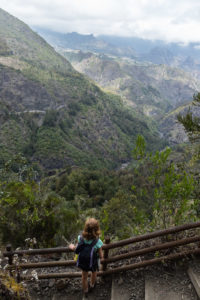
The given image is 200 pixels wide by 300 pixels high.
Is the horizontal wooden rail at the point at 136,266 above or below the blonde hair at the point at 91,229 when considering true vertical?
below

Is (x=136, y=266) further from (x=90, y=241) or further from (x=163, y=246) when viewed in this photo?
(x=90, y=241)

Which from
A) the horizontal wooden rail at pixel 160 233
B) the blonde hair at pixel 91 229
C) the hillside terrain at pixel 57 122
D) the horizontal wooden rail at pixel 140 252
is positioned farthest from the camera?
the hillside terrain at pixel 57 122

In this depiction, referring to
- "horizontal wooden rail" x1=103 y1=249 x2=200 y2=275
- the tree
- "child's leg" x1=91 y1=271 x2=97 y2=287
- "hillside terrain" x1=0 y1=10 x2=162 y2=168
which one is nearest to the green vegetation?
the tree

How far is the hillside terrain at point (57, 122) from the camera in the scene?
354ft

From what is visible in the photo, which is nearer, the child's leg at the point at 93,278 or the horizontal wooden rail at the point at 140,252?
the horizontal wooden rail at the point at 140,252

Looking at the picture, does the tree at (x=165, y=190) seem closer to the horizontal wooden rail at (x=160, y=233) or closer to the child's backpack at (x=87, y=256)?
the horizontal wooden rail at (x=160, y=233)

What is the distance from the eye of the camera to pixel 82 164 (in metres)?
114

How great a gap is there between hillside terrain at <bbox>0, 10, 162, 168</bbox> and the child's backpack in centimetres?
8534

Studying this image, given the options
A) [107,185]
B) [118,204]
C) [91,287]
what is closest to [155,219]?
[91,287]

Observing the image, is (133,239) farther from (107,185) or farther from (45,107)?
(45,107)

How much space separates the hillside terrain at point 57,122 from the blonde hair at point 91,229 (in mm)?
85483

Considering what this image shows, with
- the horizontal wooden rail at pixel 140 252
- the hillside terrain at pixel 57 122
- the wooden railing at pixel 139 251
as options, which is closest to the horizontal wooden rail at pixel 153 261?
the wooden railing at pixel 139 251

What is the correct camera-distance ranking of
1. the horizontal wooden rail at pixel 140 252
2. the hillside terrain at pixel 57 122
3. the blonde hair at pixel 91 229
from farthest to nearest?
1. the hillside terrain at pixel 57 122
2. the blonde hair at pixel 91 229
3. the horizontal wooden rail at pixel 140 252

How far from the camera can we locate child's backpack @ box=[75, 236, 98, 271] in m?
4.86
